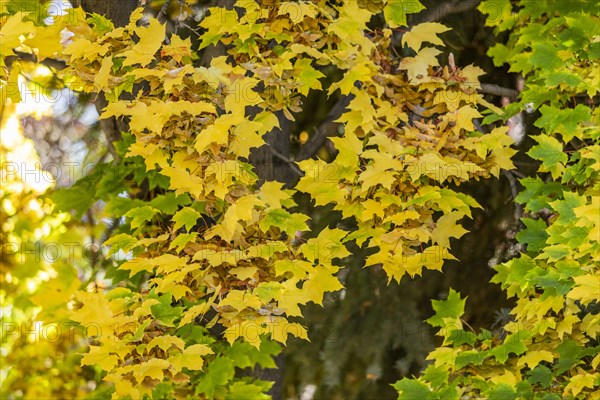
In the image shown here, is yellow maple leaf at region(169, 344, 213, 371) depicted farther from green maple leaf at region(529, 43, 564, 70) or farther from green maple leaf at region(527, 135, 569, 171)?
green maple leaf at region(529, 43, 564, 70)

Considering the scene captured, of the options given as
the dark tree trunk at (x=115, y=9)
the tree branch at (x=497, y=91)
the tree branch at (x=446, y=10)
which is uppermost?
the tree branch at (x=446, y=10)

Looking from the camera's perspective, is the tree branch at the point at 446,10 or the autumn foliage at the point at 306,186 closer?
the autumn foliage at the point at 306,186

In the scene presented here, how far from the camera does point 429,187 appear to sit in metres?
3.44

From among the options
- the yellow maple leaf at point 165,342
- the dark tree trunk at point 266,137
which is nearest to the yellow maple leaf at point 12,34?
the dark tree trunk at point 266,137

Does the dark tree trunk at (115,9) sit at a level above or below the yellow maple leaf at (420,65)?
below

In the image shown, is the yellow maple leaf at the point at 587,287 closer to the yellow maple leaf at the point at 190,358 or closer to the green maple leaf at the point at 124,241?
the yellow maple leaf at the point at 190,358

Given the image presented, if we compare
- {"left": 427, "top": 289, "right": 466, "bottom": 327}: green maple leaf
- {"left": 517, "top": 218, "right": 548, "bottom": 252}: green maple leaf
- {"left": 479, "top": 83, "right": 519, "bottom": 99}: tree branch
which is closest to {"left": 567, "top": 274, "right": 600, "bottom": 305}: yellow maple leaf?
{"left": 517, "top": 218, "right": 548, "bottom": 252}: green maple leaf

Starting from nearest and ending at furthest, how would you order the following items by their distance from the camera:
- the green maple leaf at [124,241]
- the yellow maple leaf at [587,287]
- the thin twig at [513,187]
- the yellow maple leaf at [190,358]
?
the yellow maple leaf at [190,358]
the yellow maple leaf at [587,287]
the green maple leaf at [124,241]
the thin twig at [513,187]

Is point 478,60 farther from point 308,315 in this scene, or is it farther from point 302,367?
point 302,367

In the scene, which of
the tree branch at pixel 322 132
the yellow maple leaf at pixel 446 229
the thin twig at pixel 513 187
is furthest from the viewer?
the tree branch at pixel 322 132

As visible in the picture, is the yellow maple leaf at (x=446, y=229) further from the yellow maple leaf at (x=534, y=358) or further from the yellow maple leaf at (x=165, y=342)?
the yellow maple leaf at (x=165, y=342)

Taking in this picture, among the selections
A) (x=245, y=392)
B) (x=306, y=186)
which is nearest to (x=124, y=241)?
(x=306, y=186)

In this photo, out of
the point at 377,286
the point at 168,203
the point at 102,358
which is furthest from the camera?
the point at 377,286

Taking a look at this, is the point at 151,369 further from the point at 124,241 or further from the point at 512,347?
the point at 512,347
